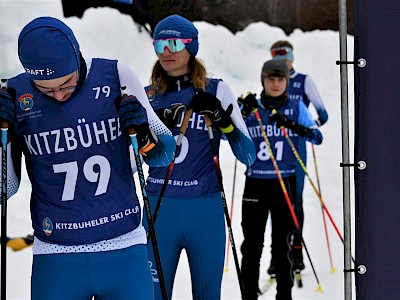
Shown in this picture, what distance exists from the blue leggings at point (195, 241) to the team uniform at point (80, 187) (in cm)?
93

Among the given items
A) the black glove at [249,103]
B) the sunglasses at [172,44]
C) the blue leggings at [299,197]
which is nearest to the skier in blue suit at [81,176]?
the sunglasses at [172,44]

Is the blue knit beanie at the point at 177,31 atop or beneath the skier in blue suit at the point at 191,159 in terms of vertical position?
atop

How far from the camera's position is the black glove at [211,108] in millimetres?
3355

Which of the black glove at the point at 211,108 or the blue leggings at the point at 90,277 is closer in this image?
the blue leggings at the point at 90,277

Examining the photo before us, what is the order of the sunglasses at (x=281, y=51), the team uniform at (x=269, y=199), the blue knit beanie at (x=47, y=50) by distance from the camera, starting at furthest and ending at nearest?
the sunglasses at (x=281, y=51) → the team uniform at (x=269, y=199) → the blue knit beanie at (x=47, y=50)

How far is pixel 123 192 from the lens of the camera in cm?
246

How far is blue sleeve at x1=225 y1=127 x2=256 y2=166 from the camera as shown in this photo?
138 inches

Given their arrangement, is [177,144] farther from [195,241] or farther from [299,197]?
[299,197]

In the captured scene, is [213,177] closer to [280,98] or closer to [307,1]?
[280,98]

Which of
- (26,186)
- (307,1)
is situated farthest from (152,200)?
(307,1)

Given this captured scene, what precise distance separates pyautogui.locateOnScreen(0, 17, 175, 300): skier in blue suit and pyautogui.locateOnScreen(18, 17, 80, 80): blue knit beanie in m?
0.05

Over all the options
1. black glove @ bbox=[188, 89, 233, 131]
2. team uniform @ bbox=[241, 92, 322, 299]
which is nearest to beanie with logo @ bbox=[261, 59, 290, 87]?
team uniform @ bbox=[241, 92, 322, 299]

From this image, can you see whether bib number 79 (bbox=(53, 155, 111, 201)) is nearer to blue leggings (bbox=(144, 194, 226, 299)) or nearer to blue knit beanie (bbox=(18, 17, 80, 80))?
blue knit beanie (bbox=(18, 17, 80, 80))

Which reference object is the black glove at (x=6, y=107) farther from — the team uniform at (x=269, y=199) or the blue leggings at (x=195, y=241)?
the team uniform at (x=269, y=199)
